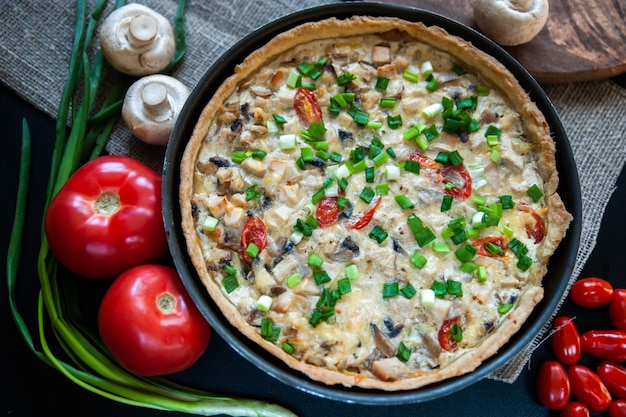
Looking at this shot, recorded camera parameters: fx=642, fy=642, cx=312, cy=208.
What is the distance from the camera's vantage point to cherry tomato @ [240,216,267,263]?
2.80 metres

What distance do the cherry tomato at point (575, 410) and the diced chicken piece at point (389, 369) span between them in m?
1.06

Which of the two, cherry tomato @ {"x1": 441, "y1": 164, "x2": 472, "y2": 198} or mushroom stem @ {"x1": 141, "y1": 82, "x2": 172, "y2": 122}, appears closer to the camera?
cherry tomato @ {"x1": 441, "y1": 164, "x2": 472, "y2": 198}

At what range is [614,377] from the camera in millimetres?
3221

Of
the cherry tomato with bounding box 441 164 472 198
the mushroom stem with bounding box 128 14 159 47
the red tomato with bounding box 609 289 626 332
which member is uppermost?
the mushroom stem with bounding box 128 14 159 47

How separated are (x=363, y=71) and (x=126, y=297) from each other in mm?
1504

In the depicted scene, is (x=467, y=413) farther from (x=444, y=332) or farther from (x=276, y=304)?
(x=276, y=304)

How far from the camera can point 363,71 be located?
9.99 ft

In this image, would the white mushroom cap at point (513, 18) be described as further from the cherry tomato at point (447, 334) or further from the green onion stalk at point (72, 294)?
the green onion stalk at point (72, 294)

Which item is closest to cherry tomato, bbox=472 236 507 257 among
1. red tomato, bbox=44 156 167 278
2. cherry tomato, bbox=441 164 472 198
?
cherry tomato, bbox=441 164 472 198

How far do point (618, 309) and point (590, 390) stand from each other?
435mm

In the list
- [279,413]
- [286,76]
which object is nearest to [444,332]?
[279,413]

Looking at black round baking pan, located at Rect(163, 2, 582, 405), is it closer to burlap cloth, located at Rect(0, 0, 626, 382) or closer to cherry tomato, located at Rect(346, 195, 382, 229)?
burlap cloth, located at Rect(0, 0, 626, 382)

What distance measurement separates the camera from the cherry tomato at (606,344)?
127 inches

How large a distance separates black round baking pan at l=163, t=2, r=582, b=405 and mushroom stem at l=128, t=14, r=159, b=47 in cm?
44
